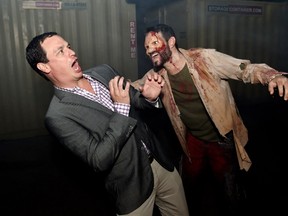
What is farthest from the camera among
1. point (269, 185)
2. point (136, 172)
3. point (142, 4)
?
point (142, 4)

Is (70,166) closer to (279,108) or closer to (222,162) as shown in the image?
(222,162)

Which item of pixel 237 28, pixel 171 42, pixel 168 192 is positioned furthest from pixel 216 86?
pixel 237 28

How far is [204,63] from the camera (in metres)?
2.94

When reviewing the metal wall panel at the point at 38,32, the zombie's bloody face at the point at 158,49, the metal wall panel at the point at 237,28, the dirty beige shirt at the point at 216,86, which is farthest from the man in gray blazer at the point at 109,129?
the metal wall panel at the point at 237,28

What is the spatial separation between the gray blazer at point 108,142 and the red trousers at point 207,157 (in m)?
1.03

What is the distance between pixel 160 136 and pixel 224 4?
3.97 meters

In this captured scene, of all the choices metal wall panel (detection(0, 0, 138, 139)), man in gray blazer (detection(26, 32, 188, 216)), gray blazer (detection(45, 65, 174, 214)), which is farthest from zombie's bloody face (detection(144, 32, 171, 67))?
metal wall panel (detection(0, 0, 138, 139))

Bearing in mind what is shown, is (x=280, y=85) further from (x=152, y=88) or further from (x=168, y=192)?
(x=168, y=192)

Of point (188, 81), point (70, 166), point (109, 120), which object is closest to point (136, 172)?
point (109, 120)

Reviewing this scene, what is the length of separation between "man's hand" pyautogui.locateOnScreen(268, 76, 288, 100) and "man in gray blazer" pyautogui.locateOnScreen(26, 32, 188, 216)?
34.2 inches

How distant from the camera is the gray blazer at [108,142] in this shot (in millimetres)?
1871

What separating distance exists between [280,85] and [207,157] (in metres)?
1.36

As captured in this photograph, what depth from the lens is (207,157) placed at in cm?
330

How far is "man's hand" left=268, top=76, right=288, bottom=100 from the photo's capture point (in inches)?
85.0
